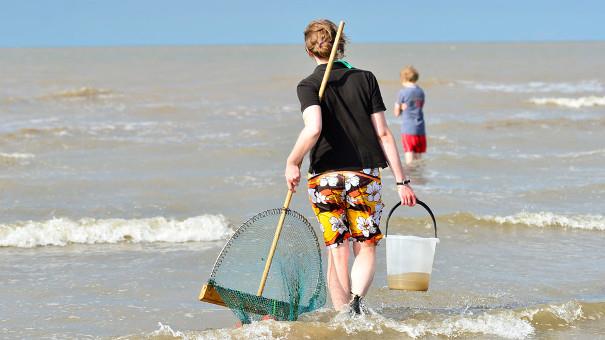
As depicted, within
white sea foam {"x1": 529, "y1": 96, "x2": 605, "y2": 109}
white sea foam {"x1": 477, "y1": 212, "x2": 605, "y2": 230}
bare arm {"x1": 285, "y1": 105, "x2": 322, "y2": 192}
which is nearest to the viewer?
bare arm {"x1": 285, "y1": 105, "x2": 322, "y2": 192}

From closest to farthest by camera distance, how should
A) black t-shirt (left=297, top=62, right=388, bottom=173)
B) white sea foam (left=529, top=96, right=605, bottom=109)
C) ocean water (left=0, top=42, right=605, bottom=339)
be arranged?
black t-shirt (left=297, top=62, right=388, bottom=173) → ocean water (left=0, top=42, right=605, bottom=339) → white sea foam (left=529, top=96, right=605, bottom=109)

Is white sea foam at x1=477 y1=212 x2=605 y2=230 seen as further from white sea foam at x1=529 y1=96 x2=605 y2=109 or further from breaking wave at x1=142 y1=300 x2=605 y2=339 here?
white sea foam at x1=529 y1=96 x2=605 y2=109

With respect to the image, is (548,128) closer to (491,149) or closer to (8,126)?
(491,149)

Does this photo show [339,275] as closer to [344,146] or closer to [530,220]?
[344,146]

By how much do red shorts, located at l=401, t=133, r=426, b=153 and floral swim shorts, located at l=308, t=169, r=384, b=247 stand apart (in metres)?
8.31

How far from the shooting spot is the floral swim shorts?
4941 mm

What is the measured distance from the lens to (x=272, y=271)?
5.23 meters

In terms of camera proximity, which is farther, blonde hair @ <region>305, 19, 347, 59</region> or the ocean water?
the ocean water

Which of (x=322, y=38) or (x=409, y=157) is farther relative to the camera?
(x=409, y=157)

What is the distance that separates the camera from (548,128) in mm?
20469

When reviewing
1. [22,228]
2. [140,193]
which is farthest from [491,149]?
[22,228]

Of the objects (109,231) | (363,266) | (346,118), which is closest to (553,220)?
(363,266)

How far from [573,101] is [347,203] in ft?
84.6

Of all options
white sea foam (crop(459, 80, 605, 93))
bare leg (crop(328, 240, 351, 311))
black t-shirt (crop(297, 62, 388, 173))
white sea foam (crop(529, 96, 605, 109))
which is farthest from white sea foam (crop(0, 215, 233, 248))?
white sea foam (crop(459, 80, 605, 93))
